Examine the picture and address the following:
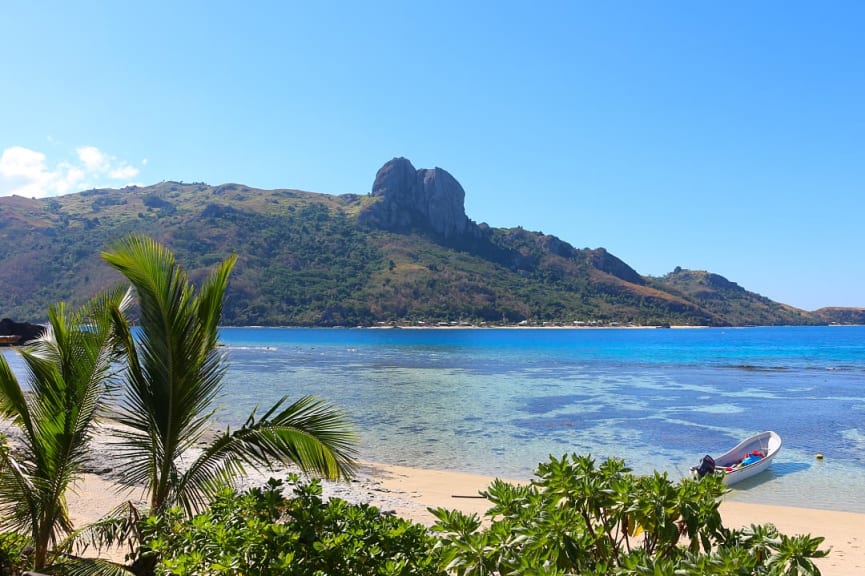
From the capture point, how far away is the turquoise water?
730 inches

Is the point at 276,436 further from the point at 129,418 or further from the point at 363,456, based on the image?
the point at 363,456

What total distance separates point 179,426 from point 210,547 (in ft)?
7.10

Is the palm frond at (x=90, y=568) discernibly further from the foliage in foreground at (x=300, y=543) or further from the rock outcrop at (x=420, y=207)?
the rock outcrop at (x=420, y=207)

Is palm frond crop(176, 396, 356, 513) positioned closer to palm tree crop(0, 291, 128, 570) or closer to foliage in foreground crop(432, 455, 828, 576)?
palm tree crop(0, 291, 128, 570)

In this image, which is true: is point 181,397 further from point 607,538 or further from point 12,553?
point 607,538

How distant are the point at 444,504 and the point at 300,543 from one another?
9.78m

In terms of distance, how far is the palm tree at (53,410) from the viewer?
208 inches

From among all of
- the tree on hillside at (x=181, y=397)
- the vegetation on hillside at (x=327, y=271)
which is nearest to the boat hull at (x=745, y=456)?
the tree on hillside at (x=181, y=397)

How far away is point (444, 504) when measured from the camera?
1295 centimetres

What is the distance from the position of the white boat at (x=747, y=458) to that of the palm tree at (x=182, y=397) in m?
12.2

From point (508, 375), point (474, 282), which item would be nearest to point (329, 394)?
point (508, 375)

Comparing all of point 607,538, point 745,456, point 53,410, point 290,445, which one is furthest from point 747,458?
point 53,410

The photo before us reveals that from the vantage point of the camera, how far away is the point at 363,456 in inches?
762

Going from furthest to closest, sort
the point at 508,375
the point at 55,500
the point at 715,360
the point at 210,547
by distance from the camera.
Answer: the point at 715,360 < the point at 508,375 < the point at 55,500 < the point at 210,547
